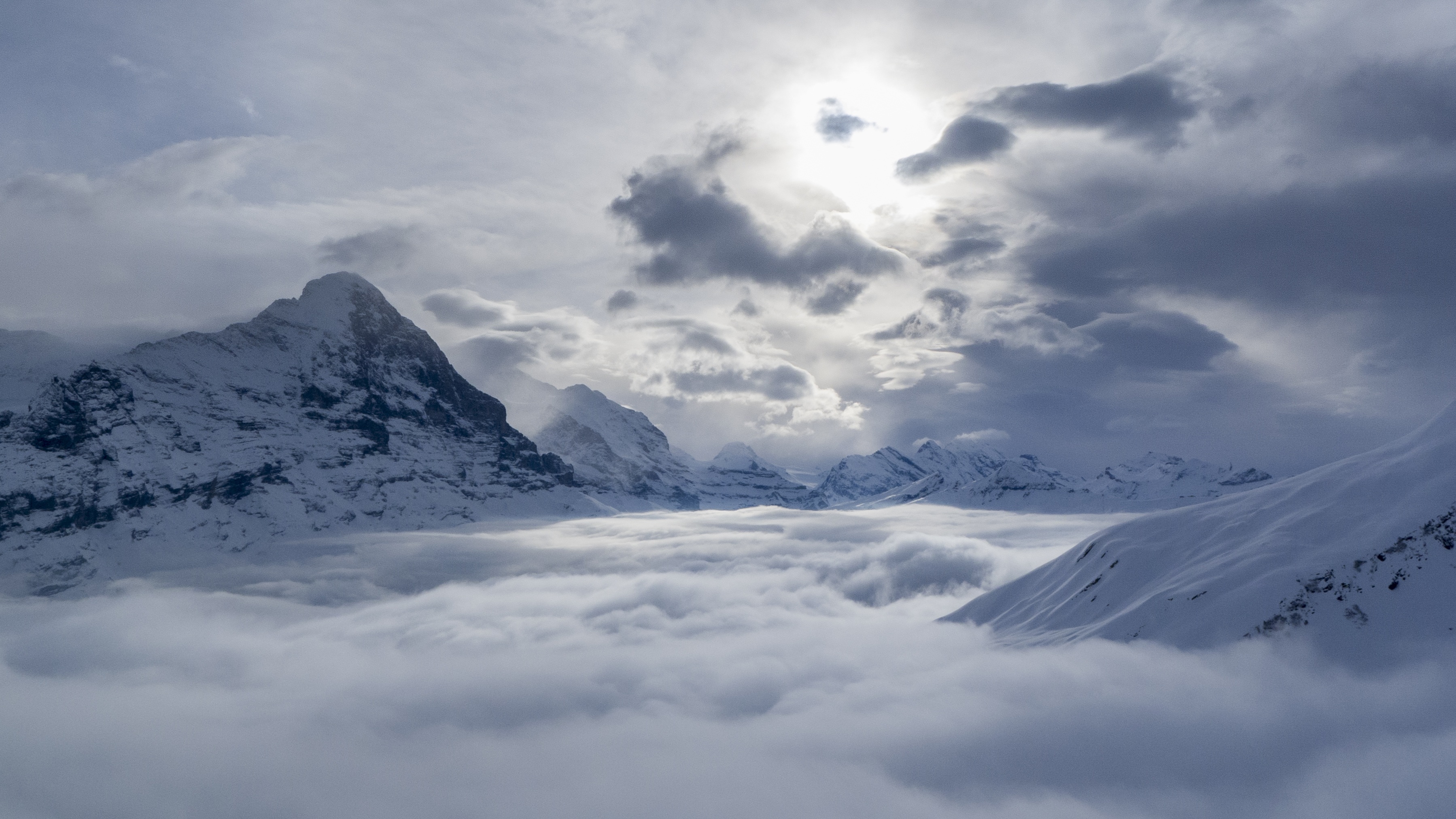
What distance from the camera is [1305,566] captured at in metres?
51.9

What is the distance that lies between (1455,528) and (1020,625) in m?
39.1

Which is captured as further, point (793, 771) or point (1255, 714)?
point (793, 771)

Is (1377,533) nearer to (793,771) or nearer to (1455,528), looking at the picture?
(1455,528)

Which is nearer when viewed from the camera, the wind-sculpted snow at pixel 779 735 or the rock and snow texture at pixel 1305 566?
the wind-sculpted snow at pixel 779 735

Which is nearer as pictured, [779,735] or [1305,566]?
[1305,566]

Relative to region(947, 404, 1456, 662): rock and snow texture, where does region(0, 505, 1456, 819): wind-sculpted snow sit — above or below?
below

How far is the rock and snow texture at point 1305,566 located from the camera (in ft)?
153

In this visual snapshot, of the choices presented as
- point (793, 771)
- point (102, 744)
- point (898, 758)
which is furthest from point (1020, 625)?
point (102, 744)

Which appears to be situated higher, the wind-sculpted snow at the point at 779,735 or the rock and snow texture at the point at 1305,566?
the rock and snow texture at the point at 1305,566

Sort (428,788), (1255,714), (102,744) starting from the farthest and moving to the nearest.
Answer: (102,744) → (428,788) → (1255,714)

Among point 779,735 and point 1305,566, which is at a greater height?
point 1305,566

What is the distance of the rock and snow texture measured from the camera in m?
46.8

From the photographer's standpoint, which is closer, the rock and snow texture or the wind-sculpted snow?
the wind-sculpted snow

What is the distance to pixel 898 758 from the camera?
67375 mm
